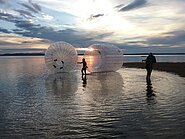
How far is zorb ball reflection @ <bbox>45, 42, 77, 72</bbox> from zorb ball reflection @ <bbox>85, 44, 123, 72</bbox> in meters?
2.37

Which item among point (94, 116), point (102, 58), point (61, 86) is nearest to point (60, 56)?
point (102, 58)

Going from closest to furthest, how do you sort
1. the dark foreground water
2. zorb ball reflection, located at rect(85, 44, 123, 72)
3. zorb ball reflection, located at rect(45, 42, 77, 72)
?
the dark foreground water < zorb ball reflection, located at rect(45, 42, 77, 72) < zorb ball reflection, located at rect(85, 44, 123, 72)

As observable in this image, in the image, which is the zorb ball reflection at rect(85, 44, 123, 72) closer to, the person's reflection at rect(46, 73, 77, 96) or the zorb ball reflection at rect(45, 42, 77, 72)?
the zorb ball reflection at rect(45, 42, 77, 72)

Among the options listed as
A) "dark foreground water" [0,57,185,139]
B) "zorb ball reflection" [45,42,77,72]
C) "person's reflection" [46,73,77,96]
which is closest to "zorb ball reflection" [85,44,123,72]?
"zorb ball reflection" [45,42,77,72]

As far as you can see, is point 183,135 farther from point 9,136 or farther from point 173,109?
point 9,136

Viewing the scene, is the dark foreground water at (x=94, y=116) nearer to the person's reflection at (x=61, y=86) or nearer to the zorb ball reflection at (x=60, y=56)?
the person's reflection at (x=61, y=86)

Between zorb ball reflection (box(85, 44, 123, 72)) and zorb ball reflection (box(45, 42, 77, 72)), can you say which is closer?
zorb ball reflection (box(45, 42, 77, 72))

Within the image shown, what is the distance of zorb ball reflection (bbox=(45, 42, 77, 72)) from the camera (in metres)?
35.8

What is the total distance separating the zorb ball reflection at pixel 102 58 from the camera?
37781mm

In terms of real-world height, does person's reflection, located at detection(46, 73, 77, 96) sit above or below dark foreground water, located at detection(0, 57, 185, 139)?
below

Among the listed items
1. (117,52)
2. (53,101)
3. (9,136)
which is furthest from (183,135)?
(117,52)

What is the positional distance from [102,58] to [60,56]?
16.3ft

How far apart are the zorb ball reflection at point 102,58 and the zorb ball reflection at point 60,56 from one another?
2366 millimetres

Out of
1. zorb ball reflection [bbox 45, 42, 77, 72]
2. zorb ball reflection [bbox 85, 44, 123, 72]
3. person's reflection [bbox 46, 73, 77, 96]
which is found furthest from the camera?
zorb ball reflection [bbox 85, 44, 123, 72]
